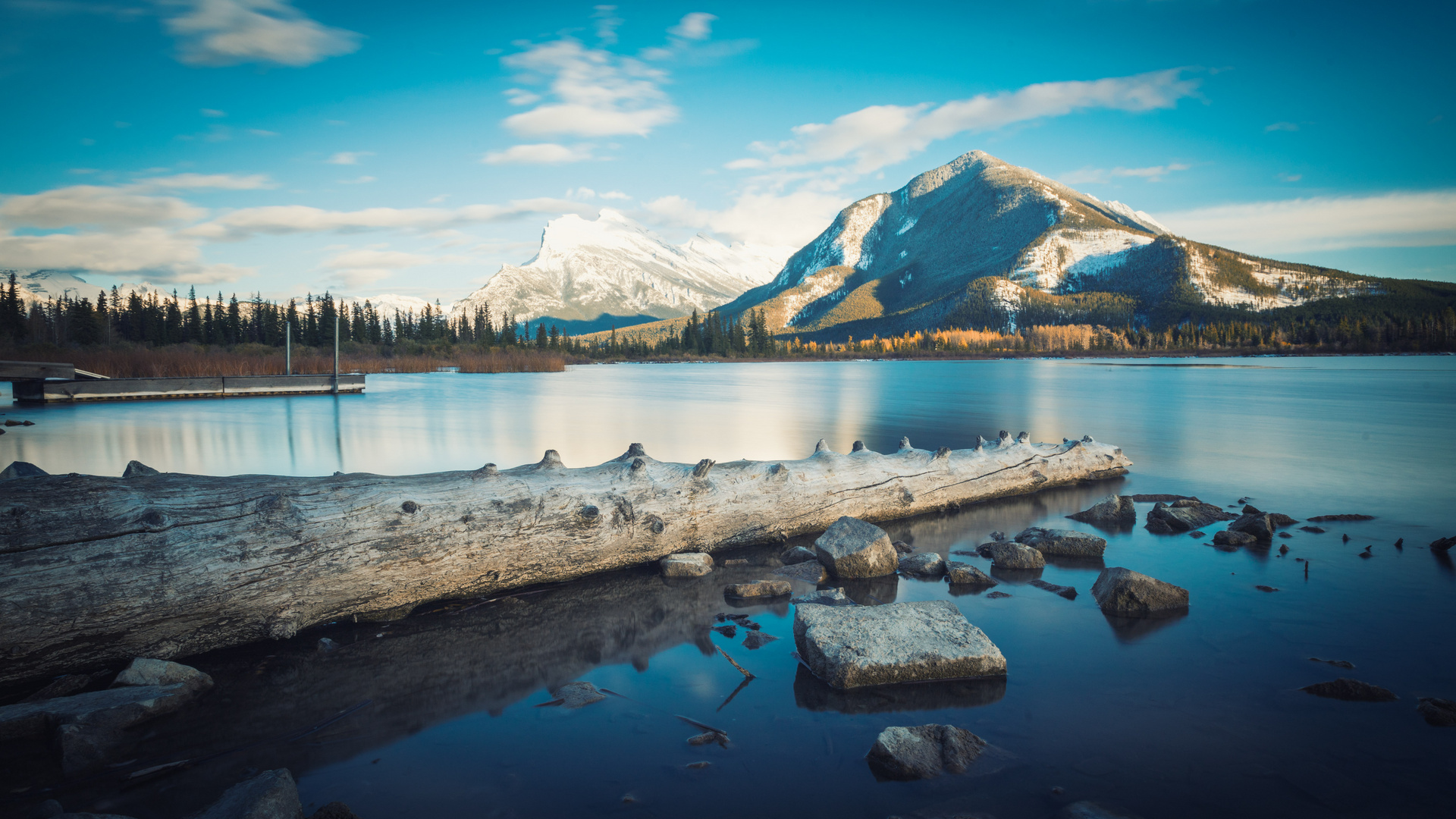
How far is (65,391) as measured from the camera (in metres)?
33.6

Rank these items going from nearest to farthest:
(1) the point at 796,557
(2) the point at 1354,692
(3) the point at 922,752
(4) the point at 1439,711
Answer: (3) the point at 922,752 < (4) the point at 1439,711 < (2) the point at 1354,692 < (1) the point at 796,557

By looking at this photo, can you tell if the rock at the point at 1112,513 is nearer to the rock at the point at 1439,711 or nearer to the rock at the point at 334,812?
the rock at the point at 1439,711

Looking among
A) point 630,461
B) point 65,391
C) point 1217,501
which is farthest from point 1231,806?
point 65,391

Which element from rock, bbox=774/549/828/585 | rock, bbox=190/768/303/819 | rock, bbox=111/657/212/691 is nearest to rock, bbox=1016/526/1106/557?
rock, bbox=774/549/828/585

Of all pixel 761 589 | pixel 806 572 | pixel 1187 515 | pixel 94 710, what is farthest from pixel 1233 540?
pixel 94 710

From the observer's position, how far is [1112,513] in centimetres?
1017

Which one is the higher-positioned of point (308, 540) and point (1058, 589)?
point (308, 540)

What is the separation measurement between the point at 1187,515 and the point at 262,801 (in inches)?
454

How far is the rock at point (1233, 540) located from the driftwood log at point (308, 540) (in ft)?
18.3

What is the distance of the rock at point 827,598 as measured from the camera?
6.93m

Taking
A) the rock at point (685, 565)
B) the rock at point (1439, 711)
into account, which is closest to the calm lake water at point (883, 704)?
the rock at point (1439, 711)

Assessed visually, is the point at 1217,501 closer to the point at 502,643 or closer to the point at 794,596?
the point at 794,596

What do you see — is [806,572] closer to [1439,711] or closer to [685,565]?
[685,565]

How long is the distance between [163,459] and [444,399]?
24.4 m
